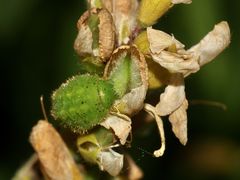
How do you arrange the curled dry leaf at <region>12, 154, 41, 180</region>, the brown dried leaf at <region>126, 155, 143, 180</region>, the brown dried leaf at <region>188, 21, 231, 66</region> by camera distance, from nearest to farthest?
the brown dried leaf at <region>188, 21, 231, 66</region>, the brown dried leaf at <region>126, 155, 143, 180</region>, the curled dry leaf at <region>12, 154, 41, 180</region>

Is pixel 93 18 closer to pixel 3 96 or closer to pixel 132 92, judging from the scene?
pixel 132 92

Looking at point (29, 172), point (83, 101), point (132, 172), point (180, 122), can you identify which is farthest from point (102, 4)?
point (29, 172)

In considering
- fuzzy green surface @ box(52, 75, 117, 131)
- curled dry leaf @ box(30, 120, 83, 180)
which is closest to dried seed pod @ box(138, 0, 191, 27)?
fuzzy green surface @ box(52, 75, 117, 131)

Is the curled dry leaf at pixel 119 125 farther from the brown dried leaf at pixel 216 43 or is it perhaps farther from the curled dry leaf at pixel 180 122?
the brown dried leaf at pixel 216 43

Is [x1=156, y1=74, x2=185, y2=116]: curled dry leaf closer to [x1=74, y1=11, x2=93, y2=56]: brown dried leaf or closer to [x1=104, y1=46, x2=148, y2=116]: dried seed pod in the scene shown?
[x1=104, y1=46, x2=148, y2=116]: dried seed pod

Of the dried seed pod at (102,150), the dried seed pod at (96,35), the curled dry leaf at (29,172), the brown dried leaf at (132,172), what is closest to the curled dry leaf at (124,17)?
the dried seed pod at (96,35)

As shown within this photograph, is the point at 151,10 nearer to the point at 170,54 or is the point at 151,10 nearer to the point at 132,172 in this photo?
the point at 170,54

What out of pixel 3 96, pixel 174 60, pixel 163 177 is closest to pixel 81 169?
pixel 174 60
